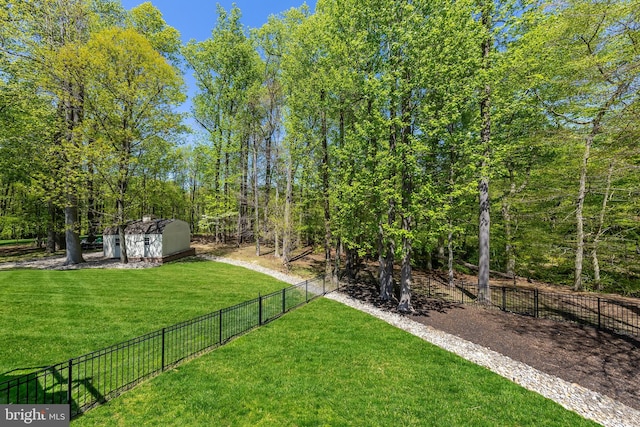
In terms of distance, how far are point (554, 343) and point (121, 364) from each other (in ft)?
41.4

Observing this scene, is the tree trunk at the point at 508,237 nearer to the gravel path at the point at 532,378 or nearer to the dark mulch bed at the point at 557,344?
the dark mulch bed at the point at 557,344

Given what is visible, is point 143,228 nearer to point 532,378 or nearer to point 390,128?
point 390,128

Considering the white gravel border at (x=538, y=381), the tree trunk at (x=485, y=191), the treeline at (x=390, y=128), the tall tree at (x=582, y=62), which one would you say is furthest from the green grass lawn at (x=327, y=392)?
the tall tree at (x=582, y=62)

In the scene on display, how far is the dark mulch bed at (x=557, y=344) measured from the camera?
6.82 metres

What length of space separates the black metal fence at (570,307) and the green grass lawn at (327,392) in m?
6.36

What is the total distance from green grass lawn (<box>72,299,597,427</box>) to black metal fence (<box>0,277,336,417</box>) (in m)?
0.46

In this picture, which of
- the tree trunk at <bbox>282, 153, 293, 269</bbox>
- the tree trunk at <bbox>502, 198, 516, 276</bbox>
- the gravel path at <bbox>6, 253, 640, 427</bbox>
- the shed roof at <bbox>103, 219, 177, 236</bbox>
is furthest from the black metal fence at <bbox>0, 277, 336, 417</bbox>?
the shed roof at <bbox>103, 219, 177, 236</bbox>

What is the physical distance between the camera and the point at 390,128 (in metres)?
12.0

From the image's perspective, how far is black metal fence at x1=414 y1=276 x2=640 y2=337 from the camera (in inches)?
399

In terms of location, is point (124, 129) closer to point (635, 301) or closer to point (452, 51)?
point (452, 51)

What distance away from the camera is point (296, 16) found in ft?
65.7

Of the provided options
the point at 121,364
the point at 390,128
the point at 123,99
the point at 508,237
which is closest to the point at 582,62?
the point at 390,128

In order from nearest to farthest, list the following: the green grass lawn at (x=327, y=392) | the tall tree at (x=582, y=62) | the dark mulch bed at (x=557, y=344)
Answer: the green grass lawn at (x=327, y=392)
the dark mulch bed at (x=557, y=344)
the tall tree at (x=582, y=62)

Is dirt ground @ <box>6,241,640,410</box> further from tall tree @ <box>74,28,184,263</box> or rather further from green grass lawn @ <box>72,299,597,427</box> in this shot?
tall tree @ <box>74,28,184,263</box>
